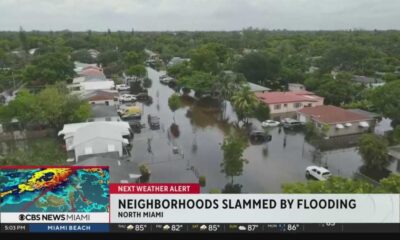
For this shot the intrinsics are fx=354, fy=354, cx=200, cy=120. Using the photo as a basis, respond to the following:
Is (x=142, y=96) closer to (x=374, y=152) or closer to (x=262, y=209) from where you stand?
(x=374, y=152)

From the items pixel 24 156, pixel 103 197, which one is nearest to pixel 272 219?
pixel 103 197

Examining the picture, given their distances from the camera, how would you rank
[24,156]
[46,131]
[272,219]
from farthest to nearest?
[46,131] < [24,156] < [272,219]

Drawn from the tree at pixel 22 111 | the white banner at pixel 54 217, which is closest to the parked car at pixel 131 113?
the tree at pixel 22 111

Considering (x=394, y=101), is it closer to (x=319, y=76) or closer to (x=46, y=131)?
(x=319, y=76)

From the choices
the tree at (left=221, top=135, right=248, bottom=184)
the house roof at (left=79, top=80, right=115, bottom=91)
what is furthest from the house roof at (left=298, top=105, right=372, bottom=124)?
the house roof at (left=79, top=80, right=115, bottom=91)

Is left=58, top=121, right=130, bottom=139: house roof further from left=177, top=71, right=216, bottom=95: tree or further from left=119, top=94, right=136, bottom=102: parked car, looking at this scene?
left=177, top=71, right=216, bottom=95: tree

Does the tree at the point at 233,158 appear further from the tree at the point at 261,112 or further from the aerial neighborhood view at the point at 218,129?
the tree at the point at 261,112

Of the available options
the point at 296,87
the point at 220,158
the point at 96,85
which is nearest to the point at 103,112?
the point at 220,158
